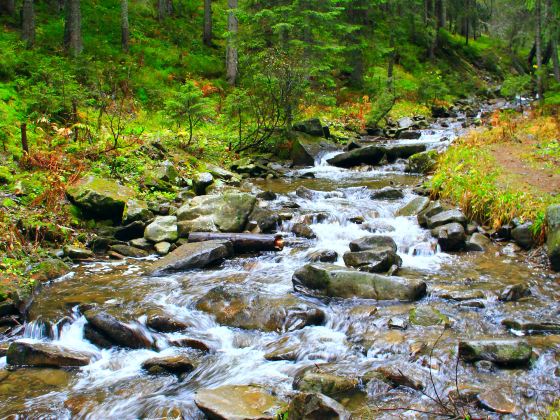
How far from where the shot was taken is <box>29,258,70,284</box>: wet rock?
22.9 ft

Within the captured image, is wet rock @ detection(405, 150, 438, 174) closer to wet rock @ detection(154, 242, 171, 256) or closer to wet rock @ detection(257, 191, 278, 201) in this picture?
wet rock @ detection(257, 191, 278, 201)

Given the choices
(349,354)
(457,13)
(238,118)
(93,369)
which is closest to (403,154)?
(238,118)

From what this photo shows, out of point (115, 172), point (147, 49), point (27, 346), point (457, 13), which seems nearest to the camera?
point (27, 346)

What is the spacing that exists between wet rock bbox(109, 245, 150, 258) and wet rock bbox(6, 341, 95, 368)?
3211 mm

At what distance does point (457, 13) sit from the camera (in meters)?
40.7

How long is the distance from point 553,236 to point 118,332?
6651 mm

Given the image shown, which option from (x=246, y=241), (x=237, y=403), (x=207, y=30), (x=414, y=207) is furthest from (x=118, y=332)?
(x=207, y=30)

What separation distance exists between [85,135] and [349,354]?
958 cm

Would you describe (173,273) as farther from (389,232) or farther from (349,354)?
(389,232)

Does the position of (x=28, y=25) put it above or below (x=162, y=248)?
above

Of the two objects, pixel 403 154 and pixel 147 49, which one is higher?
pixel 147 49

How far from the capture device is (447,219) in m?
9.20

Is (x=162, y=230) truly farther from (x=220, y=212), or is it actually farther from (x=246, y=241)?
(x=246, y=241)

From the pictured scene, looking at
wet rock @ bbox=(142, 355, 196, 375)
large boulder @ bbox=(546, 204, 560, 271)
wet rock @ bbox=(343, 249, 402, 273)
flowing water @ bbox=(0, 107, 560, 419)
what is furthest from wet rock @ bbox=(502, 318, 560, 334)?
wet rock @ bbox=(142, 355, 196, 375)
